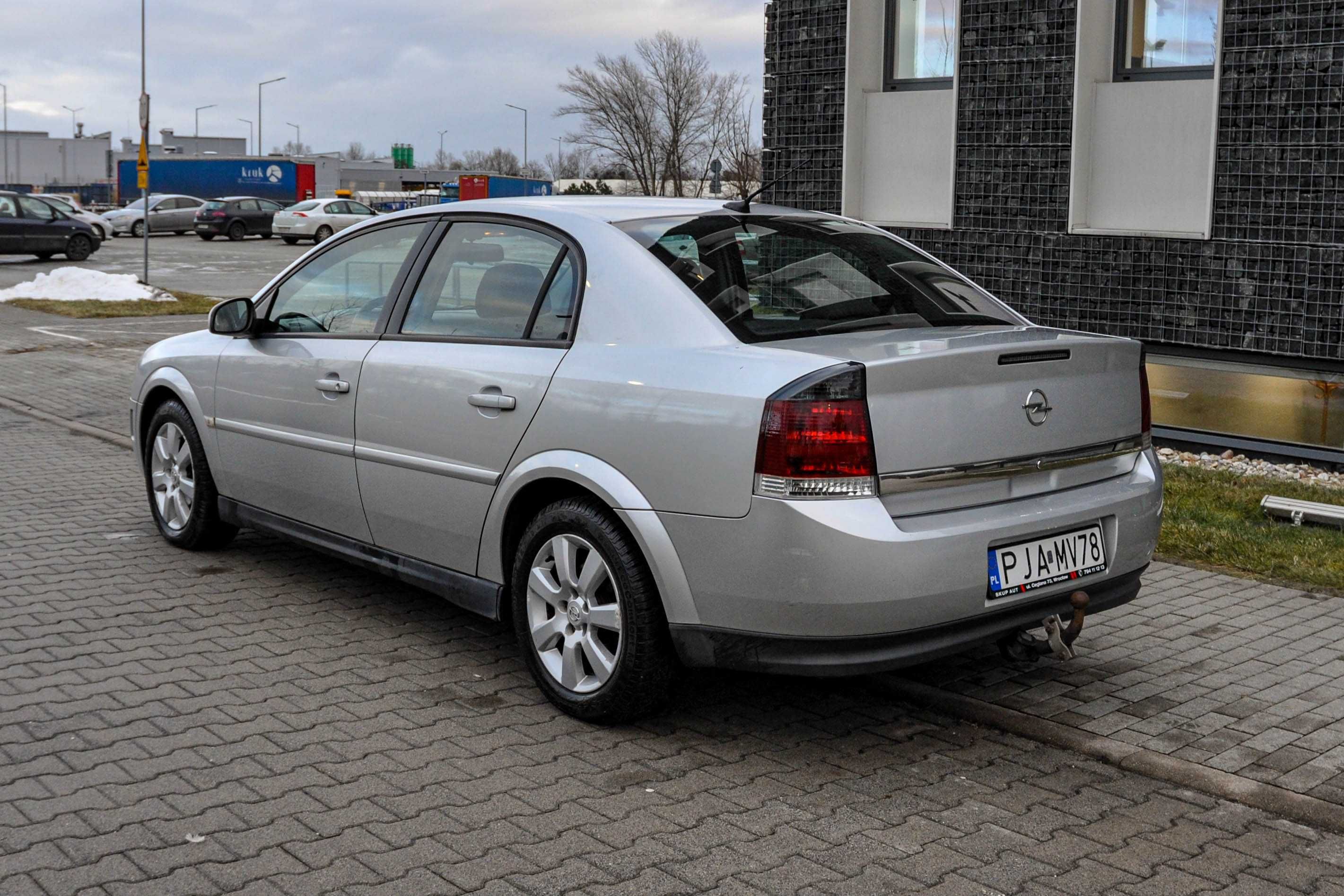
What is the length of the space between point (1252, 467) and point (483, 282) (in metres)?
5.97

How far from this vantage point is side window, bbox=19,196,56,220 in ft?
110

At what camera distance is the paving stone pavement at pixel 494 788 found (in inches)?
135

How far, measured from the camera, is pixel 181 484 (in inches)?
265

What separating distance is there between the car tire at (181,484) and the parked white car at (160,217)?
4811 cm

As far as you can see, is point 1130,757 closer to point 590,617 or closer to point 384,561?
point 590,617

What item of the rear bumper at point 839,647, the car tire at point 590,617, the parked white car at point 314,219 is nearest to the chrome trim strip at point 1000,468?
Result: the rear bumper at point 839,647

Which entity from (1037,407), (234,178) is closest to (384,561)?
(1037,407)

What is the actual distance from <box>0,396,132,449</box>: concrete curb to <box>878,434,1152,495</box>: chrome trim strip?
24.9 feet

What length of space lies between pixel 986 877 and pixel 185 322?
18.3 meters

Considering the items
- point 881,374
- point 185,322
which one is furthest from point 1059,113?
point 185,322

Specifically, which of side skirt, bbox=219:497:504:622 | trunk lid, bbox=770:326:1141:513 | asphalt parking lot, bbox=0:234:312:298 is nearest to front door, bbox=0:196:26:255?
asphalt parking lot, bbox=0:234:312:298

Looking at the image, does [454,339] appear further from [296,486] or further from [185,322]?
[185,322]

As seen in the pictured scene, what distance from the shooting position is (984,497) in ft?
13.5

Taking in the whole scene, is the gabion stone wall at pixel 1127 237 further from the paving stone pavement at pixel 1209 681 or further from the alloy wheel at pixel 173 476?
the alloy wheel at pixel 173 476
